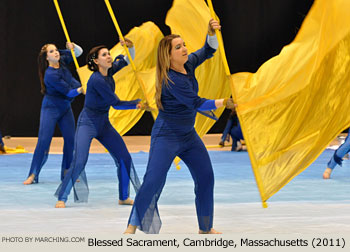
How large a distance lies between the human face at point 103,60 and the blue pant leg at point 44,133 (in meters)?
1.81

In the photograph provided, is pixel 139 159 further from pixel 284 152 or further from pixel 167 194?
pixel 284 152

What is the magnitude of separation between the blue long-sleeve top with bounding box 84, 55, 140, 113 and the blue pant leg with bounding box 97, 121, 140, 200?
197mm

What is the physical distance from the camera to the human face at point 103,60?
6738 mm

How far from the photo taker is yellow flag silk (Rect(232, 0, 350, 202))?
5.14 meters

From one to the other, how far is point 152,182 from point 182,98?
62cm

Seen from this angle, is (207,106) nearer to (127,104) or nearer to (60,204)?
(127,104)

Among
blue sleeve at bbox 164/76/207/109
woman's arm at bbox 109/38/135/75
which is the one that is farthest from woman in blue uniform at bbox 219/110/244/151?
blue sleeve at bbox 164/76/207/109

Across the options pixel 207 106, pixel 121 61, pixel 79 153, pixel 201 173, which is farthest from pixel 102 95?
pixel 207 106

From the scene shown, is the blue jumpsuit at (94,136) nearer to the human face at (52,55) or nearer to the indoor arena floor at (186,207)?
the indoor arena floor at (186,207)

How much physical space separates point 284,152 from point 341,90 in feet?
1.98

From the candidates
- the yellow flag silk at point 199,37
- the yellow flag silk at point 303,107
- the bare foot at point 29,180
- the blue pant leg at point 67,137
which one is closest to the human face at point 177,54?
the yellow flag silk at point 303,107

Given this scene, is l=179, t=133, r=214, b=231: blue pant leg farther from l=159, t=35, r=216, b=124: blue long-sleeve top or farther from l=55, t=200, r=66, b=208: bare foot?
l=55, t=200, r=66, b=208: bare foot

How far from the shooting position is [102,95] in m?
6.64


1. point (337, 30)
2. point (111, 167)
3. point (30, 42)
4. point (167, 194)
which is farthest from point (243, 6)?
point (337, 30)
